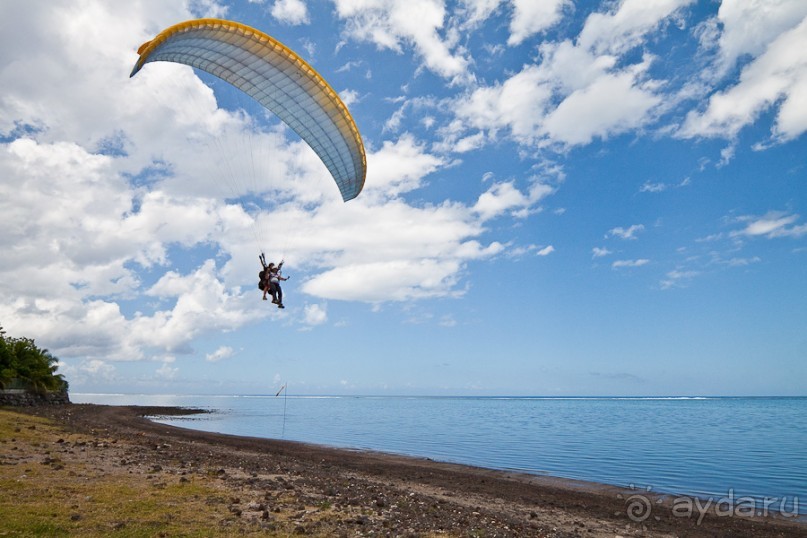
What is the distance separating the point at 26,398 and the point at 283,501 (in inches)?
1499

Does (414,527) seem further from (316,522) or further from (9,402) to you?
(9,402)

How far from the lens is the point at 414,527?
10.2m

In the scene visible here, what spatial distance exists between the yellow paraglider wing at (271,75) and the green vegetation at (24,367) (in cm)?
3331

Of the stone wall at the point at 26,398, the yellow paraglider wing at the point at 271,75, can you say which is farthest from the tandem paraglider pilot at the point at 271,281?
the stone wall at the point at 26,398

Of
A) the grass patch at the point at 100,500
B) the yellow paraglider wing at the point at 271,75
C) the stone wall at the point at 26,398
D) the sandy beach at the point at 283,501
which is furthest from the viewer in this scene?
the stone wall at the point at 26,398

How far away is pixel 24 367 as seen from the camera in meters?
39.9

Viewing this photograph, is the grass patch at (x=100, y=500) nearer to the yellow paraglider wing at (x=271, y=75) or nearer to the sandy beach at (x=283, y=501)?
the sandy beach at (x=283, y=501)

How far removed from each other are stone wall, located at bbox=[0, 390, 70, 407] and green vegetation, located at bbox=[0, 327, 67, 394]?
1.44 ft

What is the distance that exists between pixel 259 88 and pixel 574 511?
643 inches

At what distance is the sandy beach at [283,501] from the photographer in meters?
9.30

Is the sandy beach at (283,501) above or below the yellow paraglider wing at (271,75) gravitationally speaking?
below

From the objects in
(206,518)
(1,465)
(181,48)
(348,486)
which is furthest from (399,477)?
(181,48)

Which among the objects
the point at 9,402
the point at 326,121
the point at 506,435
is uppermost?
the point at 326,121

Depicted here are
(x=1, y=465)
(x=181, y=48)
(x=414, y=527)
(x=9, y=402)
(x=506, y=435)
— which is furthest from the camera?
(x=506, y=435)
